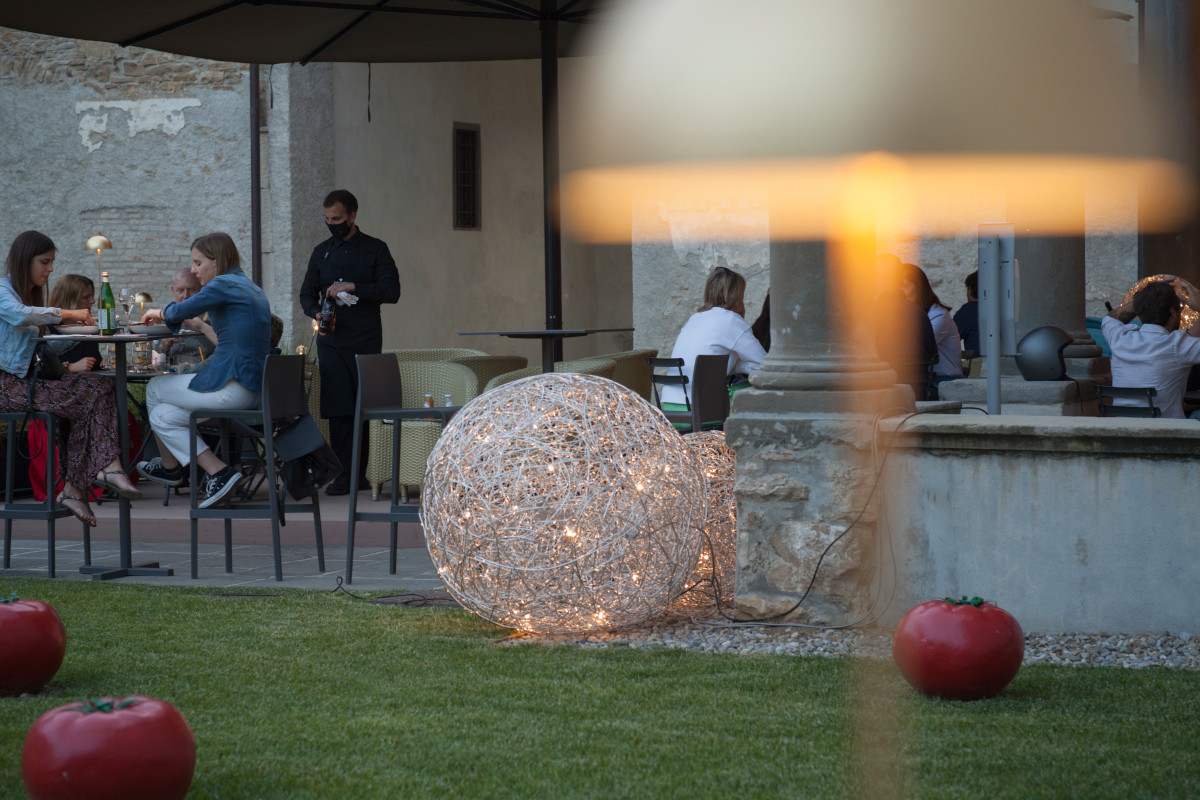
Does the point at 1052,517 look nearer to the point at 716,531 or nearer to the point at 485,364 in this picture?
the point at 716,531

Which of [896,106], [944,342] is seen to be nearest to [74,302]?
[896,106]

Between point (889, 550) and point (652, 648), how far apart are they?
37.2 inches

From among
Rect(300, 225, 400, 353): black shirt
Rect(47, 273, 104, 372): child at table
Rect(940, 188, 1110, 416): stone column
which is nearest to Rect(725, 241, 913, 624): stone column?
Rect(940, 188, 1110, 416): stone column

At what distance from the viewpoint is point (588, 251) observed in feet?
66.2

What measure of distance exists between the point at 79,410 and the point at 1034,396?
16.2ft

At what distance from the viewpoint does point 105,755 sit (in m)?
2.83

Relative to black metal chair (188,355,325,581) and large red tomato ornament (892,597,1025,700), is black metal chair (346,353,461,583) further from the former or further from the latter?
large red tomato ornament (892,597,1025,700)

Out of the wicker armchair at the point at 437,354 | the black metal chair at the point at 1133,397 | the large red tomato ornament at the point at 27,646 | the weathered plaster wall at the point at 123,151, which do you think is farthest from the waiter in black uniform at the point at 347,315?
the weathered plaster wall at the point at 123,151

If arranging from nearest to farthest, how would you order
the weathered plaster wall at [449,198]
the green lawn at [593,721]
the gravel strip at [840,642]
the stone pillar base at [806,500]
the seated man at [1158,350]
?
1. the green lawn at [593,721]
2. the gravel strip at [840,642]
3. the stone pillar base at [806,500]
4. the seated man at [1158,350]
5. the weathered plaster wall at [449,198]

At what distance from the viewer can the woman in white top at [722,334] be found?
7.21m

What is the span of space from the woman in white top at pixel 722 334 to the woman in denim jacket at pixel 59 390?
114 inches

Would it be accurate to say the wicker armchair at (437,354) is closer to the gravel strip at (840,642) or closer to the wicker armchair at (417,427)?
the wicker armchair at (417,427)

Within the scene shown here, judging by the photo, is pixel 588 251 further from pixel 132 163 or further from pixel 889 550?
pixel 889 550

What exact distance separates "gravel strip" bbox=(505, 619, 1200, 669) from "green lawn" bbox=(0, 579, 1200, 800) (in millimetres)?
141
